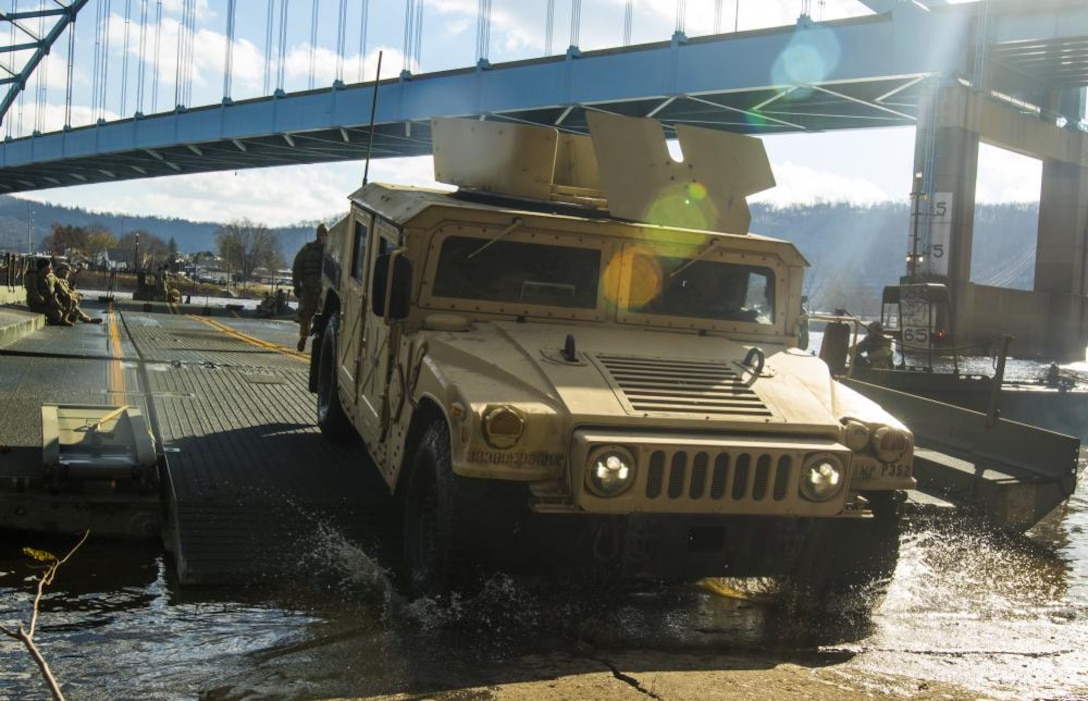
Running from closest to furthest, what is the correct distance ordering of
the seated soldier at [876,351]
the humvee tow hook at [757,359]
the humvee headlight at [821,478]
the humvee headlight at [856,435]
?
1. the humvee headlight at [821,478]
2. the humvee headlight at [856,435]
3. the humvee tow hook at [757,359]
4. the seated soldier at [876,351]

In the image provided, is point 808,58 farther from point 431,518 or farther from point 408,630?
point 408,630

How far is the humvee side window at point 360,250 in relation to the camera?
7011 mm

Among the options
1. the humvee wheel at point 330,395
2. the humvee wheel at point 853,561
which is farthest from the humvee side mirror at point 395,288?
the humvee wheel at point 330,395

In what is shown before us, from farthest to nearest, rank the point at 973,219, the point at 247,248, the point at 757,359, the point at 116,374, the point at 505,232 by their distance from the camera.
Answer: the point at 247,248, the point at 973,219, the point at 116,374, the point at 505,232, the point at 757,359

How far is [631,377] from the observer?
5.00 m

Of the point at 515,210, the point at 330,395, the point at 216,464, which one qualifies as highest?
the point at 515,210

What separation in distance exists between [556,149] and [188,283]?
68.5 metres

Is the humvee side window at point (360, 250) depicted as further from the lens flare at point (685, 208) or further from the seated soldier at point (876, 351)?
the seated soldier at point (876, 351)

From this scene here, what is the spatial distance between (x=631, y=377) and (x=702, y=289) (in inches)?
48.6

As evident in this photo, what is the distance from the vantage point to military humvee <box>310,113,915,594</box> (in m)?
4.53

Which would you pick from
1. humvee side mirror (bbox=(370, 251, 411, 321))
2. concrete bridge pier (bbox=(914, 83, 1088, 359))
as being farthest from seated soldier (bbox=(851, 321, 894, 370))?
concrete bridge pier (bbox=(914, 83, 1088, 359))

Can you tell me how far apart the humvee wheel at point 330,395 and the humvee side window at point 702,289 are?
107 inches

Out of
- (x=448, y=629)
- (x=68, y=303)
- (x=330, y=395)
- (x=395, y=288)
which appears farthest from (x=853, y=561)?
(x=68, y=303)

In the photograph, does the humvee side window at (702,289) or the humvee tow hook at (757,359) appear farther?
the humvee side window at (702,289)
